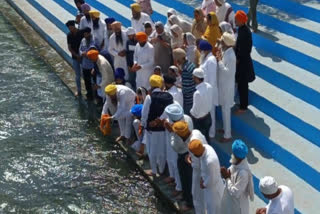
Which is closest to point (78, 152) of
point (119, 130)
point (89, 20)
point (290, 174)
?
A: point (119, 130)

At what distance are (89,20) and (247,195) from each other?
5.29 m

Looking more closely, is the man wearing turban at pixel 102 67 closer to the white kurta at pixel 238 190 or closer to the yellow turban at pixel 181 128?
the yellow turban at pixel 181 128

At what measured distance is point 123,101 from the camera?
311 inches

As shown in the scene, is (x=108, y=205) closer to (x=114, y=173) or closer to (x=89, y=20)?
(x=114, y=173)

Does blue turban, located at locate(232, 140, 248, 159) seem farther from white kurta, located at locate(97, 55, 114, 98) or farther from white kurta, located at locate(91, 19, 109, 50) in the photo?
white kurta, located at locate(91, 19, 109, 50)

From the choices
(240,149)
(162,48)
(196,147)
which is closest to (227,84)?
(162,48)

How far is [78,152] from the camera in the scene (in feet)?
27.8

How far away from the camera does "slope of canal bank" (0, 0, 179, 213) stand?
23.8 feet

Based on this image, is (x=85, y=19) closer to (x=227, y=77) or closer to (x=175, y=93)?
(x=175, y=93)

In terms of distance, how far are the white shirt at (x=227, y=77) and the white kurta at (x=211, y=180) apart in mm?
1647

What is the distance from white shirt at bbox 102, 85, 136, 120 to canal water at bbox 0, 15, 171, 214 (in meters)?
0.75

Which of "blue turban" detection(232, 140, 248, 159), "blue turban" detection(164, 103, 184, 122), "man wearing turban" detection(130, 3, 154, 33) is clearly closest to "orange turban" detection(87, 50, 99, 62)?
"man wearing turban" detection(130, 3, 154, 33)

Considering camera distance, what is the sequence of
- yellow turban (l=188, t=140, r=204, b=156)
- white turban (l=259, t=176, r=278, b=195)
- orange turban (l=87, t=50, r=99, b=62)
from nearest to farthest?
white turban (l=259, t=176, r=278, b=195), yellow turban (l=188, t=140, r=204, b=156), orange turban (l=87, t=50, r=99, b=62)

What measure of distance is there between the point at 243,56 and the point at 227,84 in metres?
0.50
